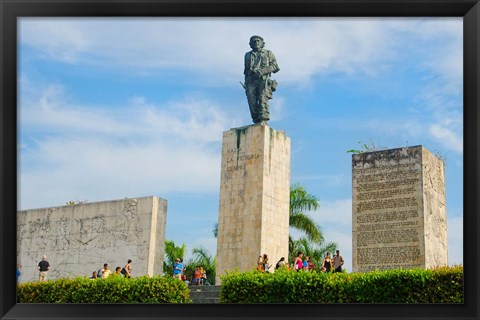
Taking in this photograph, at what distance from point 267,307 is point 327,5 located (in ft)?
3.89

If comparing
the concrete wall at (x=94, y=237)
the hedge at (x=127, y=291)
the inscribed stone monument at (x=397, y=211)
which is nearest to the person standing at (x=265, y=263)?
the inscribed stone monument at (x=397, y=211)

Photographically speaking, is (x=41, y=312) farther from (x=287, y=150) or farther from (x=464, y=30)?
(x=287, y=150)

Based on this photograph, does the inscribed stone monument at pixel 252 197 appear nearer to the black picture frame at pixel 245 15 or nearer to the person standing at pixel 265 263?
the person standing at pixel 265 263

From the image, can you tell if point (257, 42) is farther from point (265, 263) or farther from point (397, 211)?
point (265, 263)

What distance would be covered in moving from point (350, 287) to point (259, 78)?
6.73 meters

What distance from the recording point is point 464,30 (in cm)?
286

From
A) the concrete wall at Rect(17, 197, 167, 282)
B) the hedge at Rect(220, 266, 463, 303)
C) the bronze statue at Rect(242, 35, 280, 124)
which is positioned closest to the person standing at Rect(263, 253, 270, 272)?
the hedge at Rect(220, 266, 463, 303)

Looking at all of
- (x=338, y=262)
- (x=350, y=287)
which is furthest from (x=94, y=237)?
(x=350, y=287)

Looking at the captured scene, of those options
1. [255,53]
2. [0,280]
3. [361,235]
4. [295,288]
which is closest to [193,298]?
[295,288]

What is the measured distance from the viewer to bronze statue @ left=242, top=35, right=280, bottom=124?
17391 millimetres

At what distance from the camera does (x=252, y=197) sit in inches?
666

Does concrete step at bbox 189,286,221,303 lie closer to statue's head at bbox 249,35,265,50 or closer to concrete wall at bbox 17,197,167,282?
concrete wall at bbox 17,197,167,282

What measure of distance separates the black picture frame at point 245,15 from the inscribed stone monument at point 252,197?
44.7 ft

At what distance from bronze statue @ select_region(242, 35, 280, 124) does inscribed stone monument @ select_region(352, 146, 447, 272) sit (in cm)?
255
